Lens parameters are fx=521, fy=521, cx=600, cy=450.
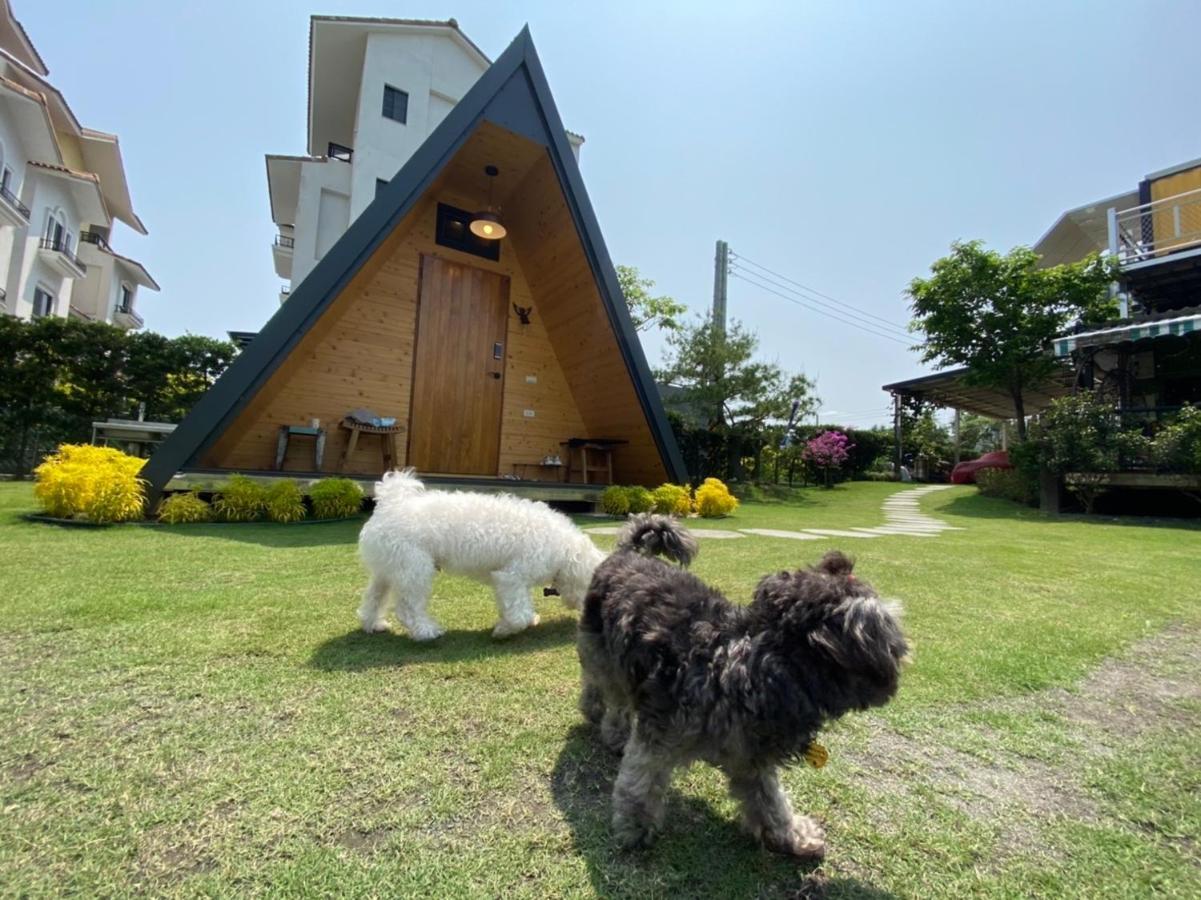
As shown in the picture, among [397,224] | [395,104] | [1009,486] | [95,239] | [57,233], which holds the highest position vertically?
[95,239]

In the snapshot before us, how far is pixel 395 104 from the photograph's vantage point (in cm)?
1460

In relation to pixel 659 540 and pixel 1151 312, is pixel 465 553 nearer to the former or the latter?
pixel 659 540

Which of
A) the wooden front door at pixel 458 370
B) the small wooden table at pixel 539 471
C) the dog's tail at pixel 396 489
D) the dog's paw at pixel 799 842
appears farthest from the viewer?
the small wooden table at pixel 539 471

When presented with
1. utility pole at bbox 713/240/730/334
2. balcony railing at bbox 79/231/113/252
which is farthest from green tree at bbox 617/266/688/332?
balcony railing at bbox 79/231/113/252

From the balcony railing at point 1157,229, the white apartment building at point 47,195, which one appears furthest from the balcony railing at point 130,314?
the balcony railing at point 1157,229

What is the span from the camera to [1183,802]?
5.25 ft

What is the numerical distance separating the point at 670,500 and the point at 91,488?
7305 mm

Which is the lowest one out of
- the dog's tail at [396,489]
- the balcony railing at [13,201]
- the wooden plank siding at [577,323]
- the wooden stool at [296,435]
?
the dog's tail at [396,489]

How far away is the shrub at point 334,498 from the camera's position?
677 centimetres

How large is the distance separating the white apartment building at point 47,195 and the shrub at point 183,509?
40.7ft

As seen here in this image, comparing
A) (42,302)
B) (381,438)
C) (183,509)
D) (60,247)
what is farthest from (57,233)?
(183,509)

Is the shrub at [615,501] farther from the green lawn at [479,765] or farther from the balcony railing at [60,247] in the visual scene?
the balcony railing at [60,247]

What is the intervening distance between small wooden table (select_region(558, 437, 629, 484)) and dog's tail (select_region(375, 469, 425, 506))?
22.4 feet

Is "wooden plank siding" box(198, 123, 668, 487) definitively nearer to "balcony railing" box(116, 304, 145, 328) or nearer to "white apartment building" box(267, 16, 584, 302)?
"white apartment building" box(267, 16, 584, 302)
